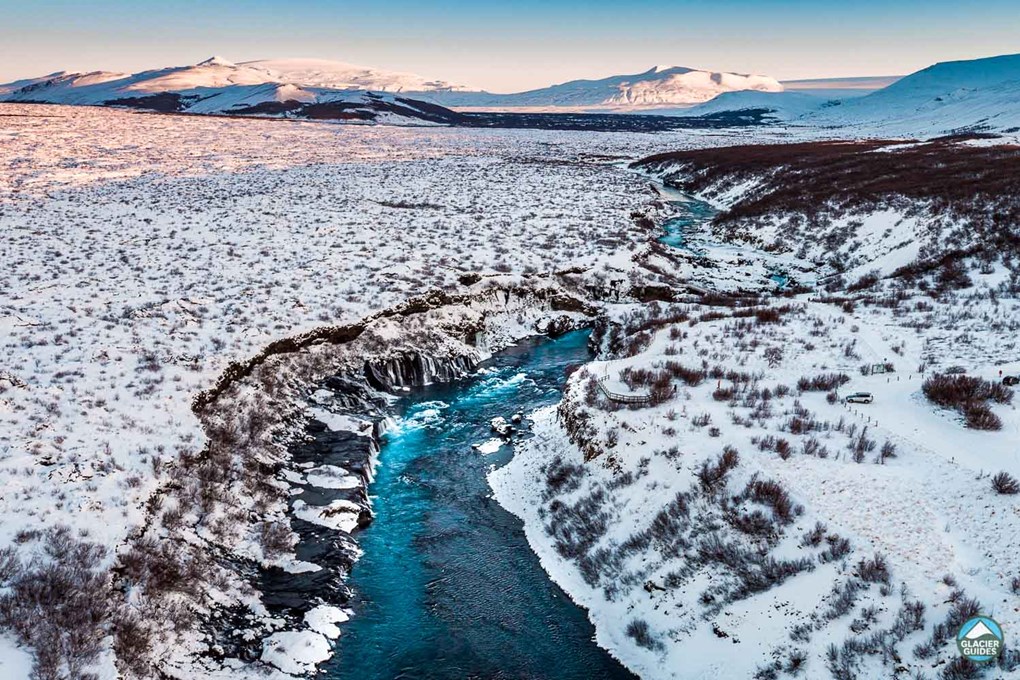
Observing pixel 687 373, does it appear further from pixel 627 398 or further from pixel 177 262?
pixel 177 262

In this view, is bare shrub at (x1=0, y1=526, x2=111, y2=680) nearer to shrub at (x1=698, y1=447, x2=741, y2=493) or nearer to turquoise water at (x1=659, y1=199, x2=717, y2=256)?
shrub at (x1=698, y1=447, x2=741, y2=493)

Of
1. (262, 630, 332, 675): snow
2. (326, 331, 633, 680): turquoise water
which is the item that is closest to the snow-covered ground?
(326, 331, 633, 680): turquoise water

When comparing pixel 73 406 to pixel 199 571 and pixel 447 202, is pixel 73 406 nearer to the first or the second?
pixel 199 571

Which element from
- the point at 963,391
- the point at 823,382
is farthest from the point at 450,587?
the point at 963,391

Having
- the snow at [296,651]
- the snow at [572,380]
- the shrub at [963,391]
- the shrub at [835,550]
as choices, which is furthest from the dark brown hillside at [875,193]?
the snow at [296,651]

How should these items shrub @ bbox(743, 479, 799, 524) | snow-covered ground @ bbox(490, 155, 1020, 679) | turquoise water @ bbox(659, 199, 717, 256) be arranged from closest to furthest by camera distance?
snow-covered ground @ bbox(490, 155, 1020, 679) < shrub @ bbox(743, 479, 799, 524) < turquoise water @ bbox(659, 199, 717, 256)
